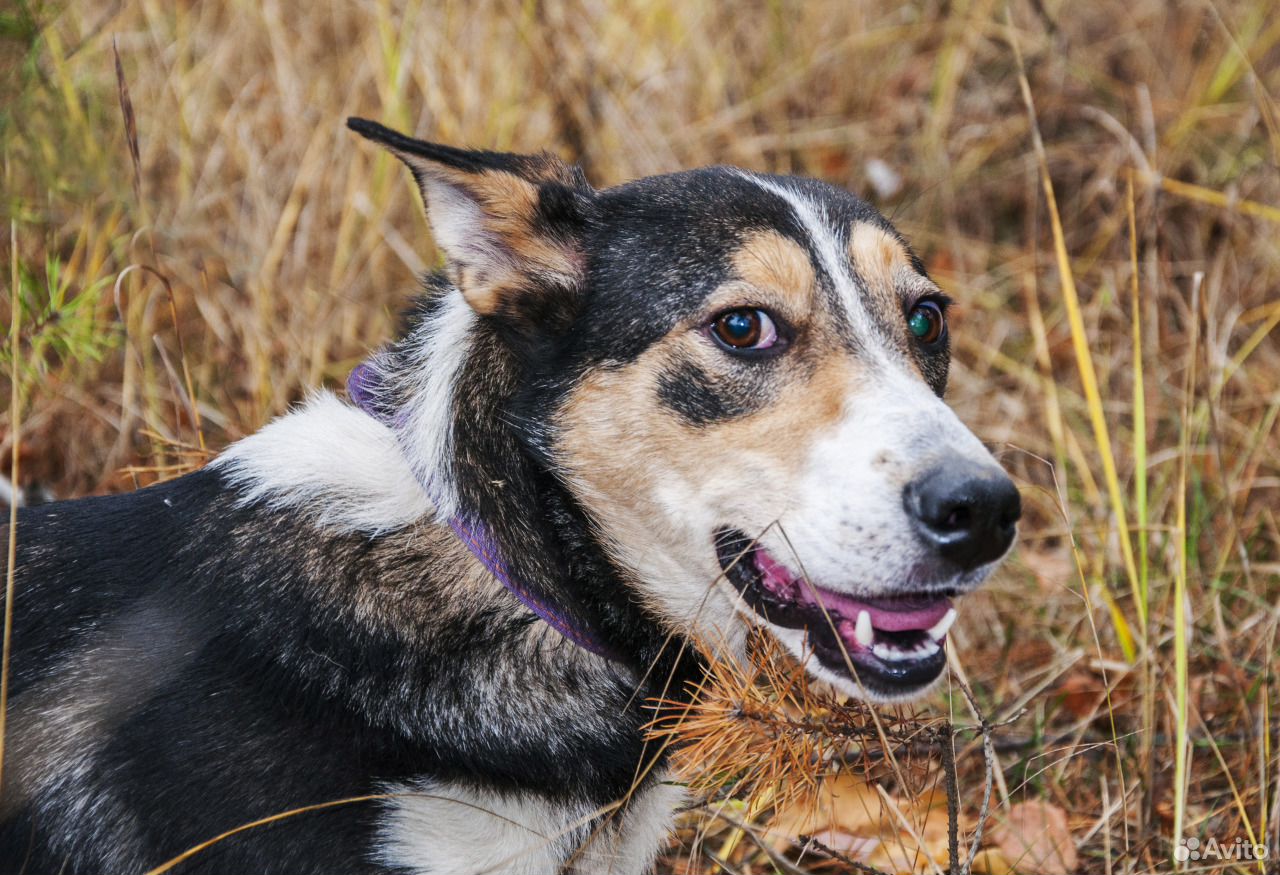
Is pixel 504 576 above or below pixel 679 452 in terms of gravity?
below

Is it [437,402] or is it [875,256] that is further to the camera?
[875,256]

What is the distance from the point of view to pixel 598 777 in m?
2.65

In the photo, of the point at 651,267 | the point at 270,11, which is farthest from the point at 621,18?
the point at 651,267

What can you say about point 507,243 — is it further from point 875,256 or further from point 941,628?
point 941,628

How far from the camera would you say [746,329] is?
2684 mm

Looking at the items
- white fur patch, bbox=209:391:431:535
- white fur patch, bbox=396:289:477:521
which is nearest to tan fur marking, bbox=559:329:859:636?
white fur patch, bbox=396:289:477:521

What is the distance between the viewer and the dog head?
240 centimetres

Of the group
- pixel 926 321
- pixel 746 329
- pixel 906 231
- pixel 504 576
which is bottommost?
pixel 906 231

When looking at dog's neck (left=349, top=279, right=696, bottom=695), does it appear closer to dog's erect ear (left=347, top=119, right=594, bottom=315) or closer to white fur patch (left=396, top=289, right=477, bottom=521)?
white fur patch (left=396, top=289, right=477, bottom=521)

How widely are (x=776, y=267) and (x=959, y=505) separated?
0.72 meters

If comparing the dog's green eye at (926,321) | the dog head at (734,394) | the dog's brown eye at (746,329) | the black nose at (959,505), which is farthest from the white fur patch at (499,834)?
the dog's green eye at (926,321)

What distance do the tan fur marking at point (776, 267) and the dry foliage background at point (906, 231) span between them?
4.33ft

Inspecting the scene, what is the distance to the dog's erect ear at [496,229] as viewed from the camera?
271 centimetres

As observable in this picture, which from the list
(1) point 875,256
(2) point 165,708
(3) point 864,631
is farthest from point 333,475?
(1) point 875,256
